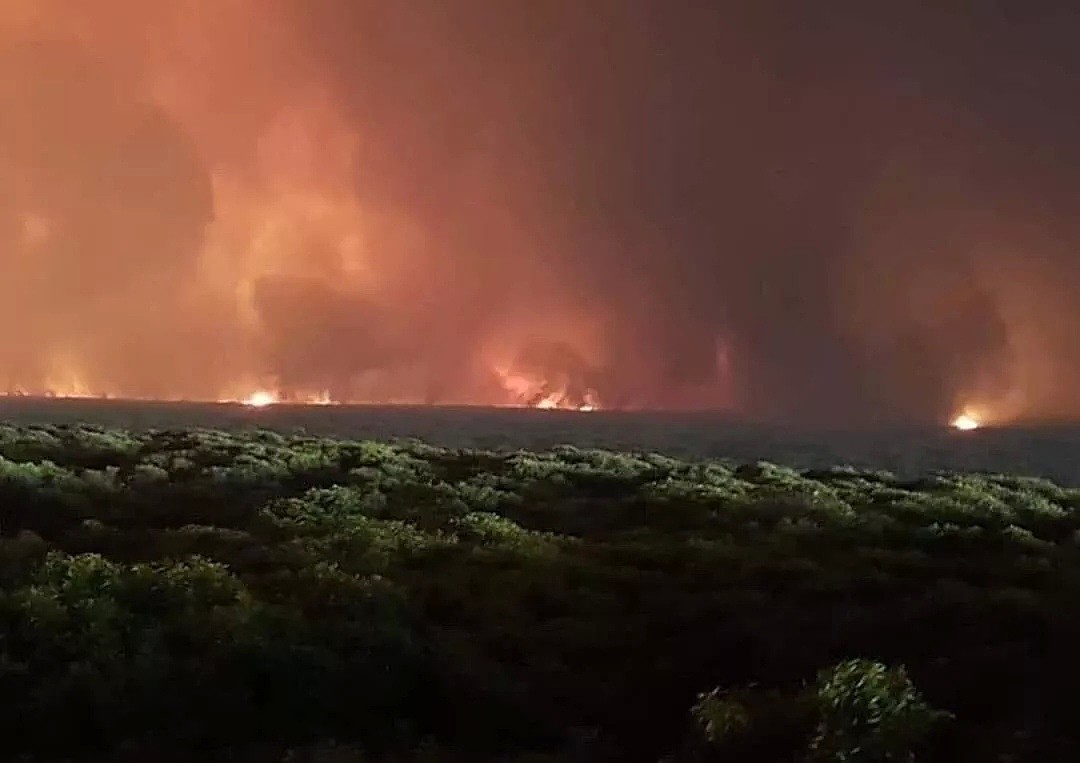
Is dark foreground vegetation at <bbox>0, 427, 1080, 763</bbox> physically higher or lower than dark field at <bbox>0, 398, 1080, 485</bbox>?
lower

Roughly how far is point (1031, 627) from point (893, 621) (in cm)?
199

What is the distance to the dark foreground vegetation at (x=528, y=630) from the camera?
15086 millimetres

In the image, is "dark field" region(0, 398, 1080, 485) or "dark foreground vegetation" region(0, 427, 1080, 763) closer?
"dark foreground vegetation" region(0, 427, 1080, 763)

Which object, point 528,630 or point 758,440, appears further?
point 758,440

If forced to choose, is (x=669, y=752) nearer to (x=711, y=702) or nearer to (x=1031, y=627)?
(x=711, y=702)

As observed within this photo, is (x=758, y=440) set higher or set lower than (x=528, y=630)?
higher

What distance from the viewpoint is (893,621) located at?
737 inches

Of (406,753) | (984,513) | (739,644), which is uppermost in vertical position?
(984,513)

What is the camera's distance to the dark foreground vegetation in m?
15.1

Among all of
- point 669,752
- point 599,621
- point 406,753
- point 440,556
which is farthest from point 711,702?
point 440,556

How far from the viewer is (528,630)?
64.9 feet

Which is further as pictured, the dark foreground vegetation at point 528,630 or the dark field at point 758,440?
the dark field at point 758,440

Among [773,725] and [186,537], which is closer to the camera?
[773,725]

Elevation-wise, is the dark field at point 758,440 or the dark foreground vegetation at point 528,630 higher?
the dark field at point 758,440
